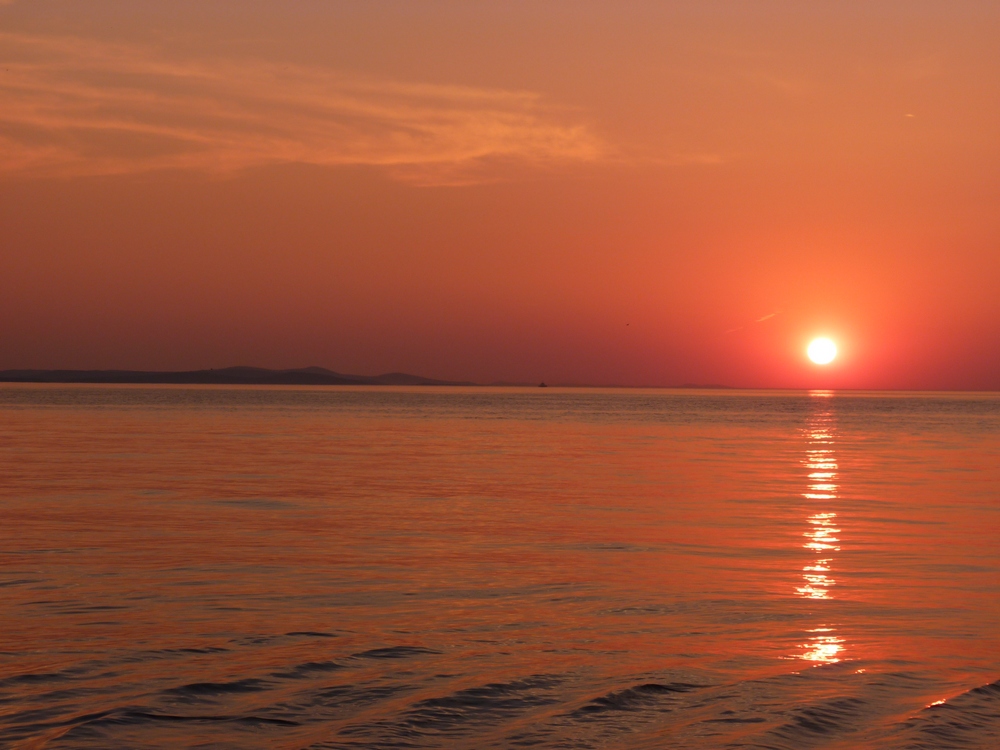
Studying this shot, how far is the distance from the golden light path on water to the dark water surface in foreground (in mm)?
87

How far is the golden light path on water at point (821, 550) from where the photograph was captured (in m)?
12.9

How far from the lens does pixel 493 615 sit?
14531 millimetres

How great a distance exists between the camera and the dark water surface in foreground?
9.90 m

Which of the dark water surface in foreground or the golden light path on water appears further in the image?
the golden light path on water

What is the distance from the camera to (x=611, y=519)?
2591cm

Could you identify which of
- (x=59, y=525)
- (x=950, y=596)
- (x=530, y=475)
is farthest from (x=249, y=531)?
(x=530, y=475)

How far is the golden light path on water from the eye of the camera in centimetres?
1287

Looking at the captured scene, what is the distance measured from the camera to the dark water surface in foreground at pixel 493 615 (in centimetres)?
990

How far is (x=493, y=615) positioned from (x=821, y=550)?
8931mm

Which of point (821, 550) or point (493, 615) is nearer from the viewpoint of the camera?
point (493, 615)

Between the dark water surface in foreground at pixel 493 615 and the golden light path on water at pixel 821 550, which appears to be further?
the golden light path on water at pixel 821 550

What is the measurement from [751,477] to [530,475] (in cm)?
769

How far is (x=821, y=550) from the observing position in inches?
827

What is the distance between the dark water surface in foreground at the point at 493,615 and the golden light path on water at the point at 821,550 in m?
0.09
